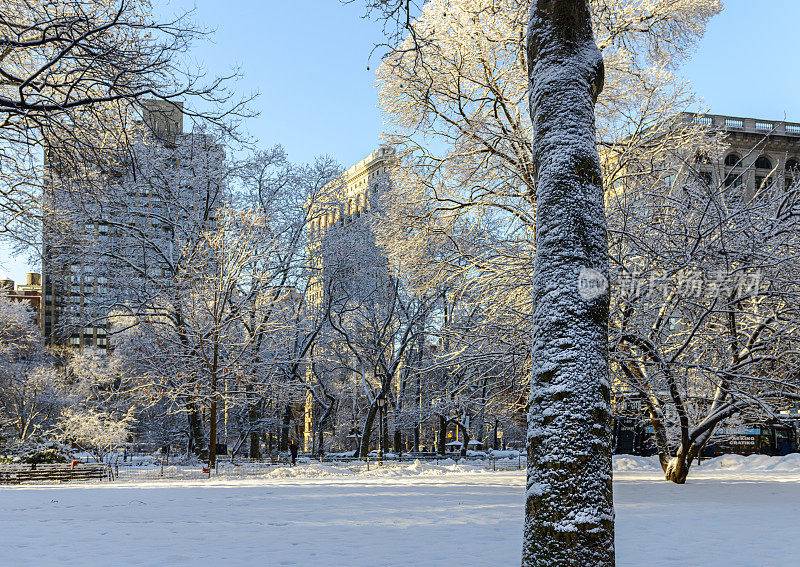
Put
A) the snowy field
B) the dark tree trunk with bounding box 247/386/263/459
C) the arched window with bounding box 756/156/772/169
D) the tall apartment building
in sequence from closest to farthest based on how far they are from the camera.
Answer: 1. the snowy field
2. the tall apartment building
3. the dark tree trunk with bounding box 247/386/263/459
4. the arched window with bounding box 756/156/772/169

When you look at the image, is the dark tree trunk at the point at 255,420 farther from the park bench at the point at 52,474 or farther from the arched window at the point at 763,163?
the arched window at the point at 763,163

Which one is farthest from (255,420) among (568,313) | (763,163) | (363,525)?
(763,163)

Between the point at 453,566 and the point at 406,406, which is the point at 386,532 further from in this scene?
the point at 406,406

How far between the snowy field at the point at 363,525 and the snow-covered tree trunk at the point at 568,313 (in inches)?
111

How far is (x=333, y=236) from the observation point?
120 feet

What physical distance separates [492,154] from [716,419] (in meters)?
9.39

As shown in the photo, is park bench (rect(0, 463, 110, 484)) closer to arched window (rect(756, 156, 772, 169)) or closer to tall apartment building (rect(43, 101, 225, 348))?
tall apartment building (rect(43, 101, 225, 348))

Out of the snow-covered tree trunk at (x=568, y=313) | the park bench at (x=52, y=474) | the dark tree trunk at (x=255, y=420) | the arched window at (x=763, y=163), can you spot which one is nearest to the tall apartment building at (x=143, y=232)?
the park bench at (x=52, y=474)

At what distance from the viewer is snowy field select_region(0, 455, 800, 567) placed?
805 cm

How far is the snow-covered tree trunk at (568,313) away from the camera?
5129 millimetres

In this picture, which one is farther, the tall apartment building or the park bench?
the tall apartment building

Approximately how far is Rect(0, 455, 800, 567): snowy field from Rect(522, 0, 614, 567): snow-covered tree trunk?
282 cm

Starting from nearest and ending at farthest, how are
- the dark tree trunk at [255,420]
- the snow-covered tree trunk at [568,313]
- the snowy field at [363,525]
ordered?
the snow-covered tree trunk at [568,313]
the snowy field at [363,525]
the dark tree trunk at [255,420]

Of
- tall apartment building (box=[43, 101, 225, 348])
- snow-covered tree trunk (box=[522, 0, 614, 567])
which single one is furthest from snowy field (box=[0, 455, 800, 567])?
tall apartment building (box=[43, 101, 225, 348])
